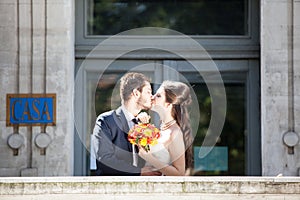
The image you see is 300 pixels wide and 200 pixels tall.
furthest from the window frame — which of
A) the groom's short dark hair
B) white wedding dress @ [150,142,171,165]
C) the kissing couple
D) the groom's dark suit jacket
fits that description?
white wedding dress @ [150,142,171,165]

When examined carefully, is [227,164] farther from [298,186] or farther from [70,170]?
[298,186]

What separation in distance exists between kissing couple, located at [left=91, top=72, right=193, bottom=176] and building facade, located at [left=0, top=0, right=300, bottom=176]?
0.17m

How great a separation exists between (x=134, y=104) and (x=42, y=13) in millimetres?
2145

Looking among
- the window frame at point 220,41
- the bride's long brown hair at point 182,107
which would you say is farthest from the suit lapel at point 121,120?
the window frame at point 220,41

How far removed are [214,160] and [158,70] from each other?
5.93 ft

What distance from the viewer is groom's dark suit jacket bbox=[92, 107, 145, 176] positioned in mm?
14656

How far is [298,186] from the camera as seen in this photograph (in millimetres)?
11602

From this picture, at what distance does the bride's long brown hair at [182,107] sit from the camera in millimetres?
14922

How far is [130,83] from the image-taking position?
1498 centimetres

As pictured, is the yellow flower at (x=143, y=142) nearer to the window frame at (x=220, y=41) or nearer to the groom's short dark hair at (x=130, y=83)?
the groom's short dark hair at (x=130, y=83)

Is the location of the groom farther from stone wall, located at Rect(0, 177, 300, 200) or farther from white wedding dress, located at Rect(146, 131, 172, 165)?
stone wall, located at Rect(0, 177, 300, 200)

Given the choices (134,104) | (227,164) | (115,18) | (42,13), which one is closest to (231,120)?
(227,164)

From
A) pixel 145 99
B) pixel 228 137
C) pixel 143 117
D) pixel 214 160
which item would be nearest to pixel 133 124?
pixel 143 117

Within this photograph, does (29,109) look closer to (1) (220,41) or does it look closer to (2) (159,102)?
(2) (159,102)
